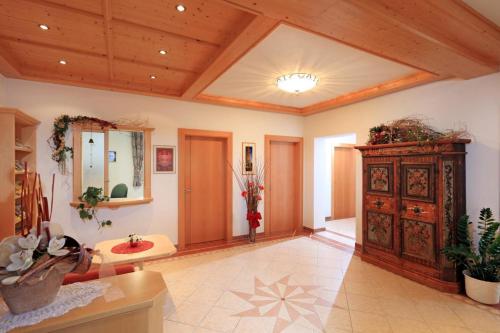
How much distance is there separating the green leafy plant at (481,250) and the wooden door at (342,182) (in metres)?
3.82

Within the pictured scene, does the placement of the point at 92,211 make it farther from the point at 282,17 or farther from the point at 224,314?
the point at 282,17

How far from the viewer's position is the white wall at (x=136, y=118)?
10.8 feet

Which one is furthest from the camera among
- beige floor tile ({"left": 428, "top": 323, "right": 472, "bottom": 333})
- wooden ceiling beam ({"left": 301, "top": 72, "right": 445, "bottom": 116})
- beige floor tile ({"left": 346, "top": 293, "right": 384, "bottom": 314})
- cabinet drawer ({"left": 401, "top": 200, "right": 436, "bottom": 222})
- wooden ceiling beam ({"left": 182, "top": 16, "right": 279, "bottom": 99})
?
wooden ceiling beam ({"left": 301, "top": 72, "right": 445, "bottom": 116})

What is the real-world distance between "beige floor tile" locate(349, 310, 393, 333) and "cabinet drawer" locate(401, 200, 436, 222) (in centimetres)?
133

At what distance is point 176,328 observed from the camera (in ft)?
7.30

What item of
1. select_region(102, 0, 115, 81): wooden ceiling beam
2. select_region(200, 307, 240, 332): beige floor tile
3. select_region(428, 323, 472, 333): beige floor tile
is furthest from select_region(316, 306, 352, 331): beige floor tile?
select_region(102, 0, 115, 81): wooden ceiling beam

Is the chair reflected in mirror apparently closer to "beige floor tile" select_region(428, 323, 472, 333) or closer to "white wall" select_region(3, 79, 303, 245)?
"white wall" select_region(3, 79, 303, 245)

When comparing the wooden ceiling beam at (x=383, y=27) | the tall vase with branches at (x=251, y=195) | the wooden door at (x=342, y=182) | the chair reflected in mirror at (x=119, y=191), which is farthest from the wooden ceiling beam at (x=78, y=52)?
the wooden door at (x=342, y=182)

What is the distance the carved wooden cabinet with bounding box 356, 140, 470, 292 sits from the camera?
285 centimetres

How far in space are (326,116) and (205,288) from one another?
12.1 feet

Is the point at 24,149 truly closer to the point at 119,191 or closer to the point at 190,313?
the point at 119,191

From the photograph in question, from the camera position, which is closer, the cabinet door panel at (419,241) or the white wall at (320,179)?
the cabinet door panel at (419,241)

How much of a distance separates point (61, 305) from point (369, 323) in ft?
7.90

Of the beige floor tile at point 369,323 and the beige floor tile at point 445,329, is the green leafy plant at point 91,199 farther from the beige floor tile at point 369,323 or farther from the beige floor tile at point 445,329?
the beige floor tile at point 445,329
